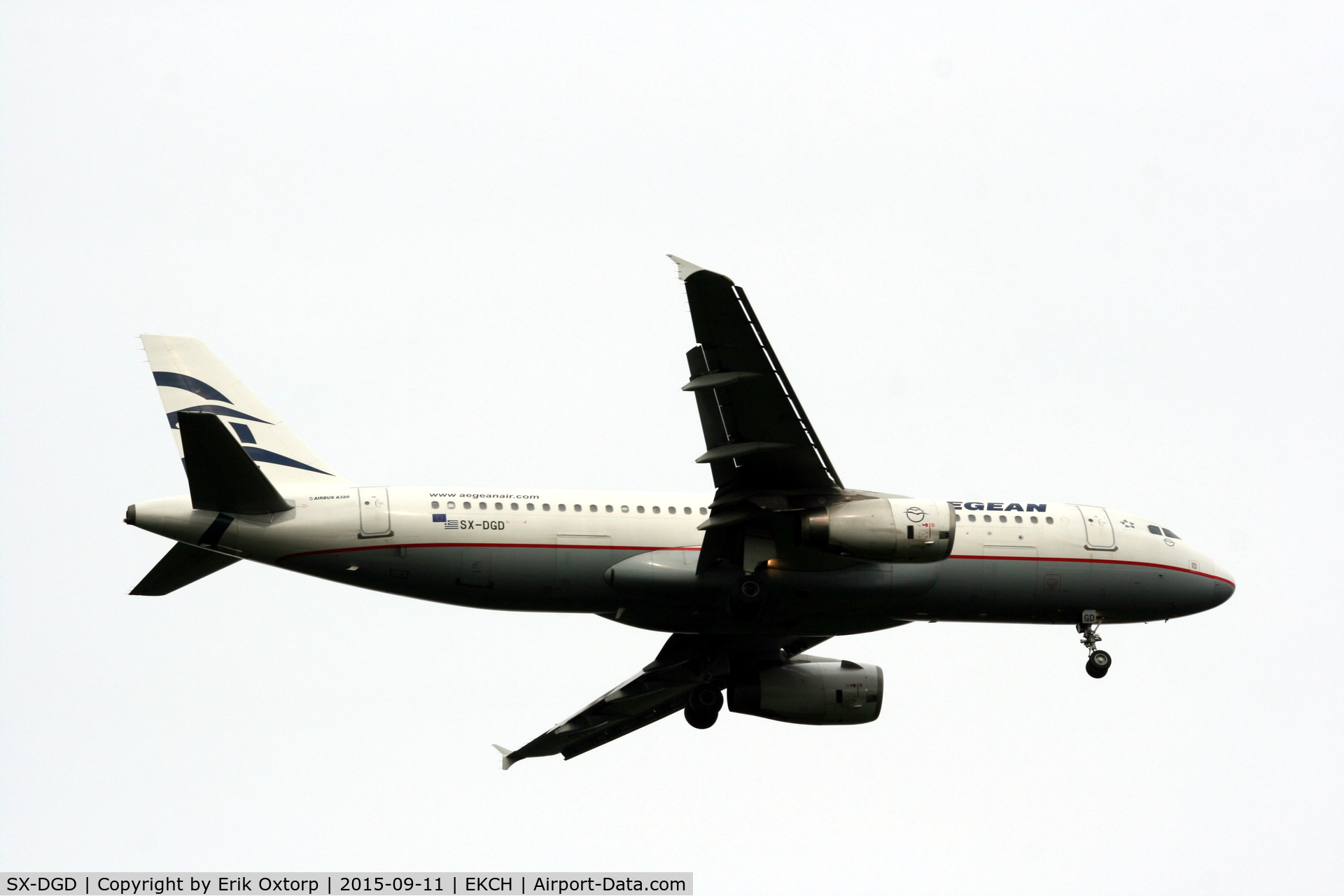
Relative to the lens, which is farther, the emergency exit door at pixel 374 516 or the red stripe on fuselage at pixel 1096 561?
the red stripe on fuselage at pixel 1096 561

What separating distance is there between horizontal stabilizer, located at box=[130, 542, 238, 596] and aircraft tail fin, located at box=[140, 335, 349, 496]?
1.85 metres

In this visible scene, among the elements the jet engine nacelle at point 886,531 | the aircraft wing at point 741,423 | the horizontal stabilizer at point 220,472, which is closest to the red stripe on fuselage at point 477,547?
the horizontal stabilizer at point 220,472

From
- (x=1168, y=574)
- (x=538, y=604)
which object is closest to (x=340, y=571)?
(x=538, y=604)

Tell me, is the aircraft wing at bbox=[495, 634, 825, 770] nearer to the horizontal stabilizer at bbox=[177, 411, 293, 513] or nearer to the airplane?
the airplane

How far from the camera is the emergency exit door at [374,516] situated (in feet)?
86.7

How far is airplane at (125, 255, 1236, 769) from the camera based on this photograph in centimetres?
2562

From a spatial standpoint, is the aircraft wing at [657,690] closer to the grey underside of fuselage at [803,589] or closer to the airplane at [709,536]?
the airplane at [709,536]

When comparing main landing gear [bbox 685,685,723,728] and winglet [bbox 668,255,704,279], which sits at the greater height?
winglet [bbox 668,255,704,279]

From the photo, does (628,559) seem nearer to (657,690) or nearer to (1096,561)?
(657,690)

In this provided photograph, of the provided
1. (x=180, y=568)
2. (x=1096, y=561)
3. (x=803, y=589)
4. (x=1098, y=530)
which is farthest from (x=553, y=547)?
(x=1098, y=530)

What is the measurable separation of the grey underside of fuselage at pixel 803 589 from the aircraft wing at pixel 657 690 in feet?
10.4

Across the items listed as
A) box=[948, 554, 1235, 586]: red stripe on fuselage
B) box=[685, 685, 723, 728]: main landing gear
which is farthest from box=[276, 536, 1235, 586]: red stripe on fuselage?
box=[685, 685, 723, 728]: main landing gear

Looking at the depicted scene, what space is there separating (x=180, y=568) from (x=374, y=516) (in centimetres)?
385

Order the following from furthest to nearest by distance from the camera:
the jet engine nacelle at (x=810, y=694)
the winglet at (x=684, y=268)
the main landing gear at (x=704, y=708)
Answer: the jet engine nacelle at (x=810, y=694)
the main landing gear at (x=704, y=708)
the winglet at (x=684, y=268)
